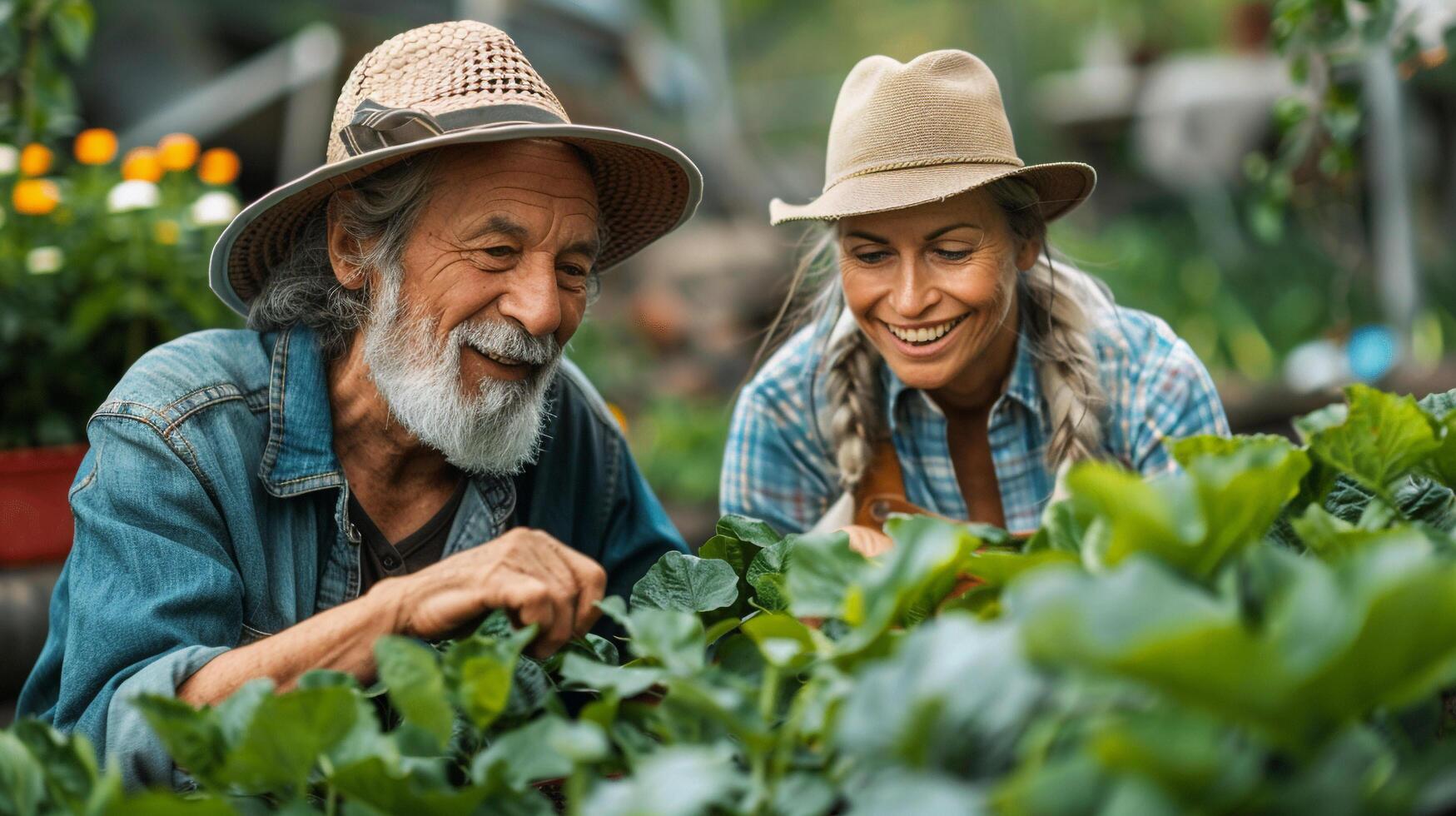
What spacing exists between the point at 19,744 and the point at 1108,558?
0.75 m

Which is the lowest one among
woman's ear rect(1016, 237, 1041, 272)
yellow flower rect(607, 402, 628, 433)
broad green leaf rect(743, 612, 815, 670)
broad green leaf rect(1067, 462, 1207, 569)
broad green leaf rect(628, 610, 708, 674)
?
yellow flower rect(607, 402, 628, 433)

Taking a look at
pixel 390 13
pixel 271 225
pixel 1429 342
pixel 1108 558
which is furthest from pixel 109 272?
pixel 1429 342

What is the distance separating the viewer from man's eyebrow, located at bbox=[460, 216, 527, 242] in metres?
1.76

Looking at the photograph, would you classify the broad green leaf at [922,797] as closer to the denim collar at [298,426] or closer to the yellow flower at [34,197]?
the denim collar at [298,426]

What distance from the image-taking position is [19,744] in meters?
0.93

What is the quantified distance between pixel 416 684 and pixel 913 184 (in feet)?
4.38

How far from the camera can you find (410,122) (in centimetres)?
172

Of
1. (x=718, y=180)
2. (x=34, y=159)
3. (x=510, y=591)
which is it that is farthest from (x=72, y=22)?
(x=718, y=180)

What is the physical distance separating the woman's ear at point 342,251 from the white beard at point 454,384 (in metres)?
0.05

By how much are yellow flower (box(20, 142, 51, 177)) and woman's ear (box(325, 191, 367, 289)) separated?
1.55 meters

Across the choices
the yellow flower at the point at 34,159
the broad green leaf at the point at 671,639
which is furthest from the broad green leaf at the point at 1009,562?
the yellow flower at the point at 34,159

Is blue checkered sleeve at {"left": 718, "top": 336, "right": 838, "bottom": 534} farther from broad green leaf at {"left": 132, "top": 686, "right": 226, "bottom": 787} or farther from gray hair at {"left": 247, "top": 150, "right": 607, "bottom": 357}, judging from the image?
broad green leaf at {"left": 132, "top": 686, "right": 226, "bottom": 787}

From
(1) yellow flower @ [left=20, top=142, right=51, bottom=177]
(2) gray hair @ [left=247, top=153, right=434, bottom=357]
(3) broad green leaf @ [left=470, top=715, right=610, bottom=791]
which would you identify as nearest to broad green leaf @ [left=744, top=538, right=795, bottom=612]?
(3) broad green leaf @ [left=470, top=715, right=610, bottom=791]

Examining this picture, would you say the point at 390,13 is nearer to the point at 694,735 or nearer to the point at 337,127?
the point at 337,127
